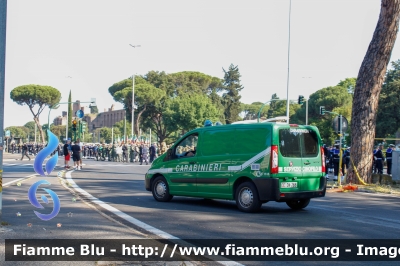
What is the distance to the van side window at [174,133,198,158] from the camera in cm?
1201

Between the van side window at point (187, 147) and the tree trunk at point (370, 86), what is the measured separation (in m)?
8.90

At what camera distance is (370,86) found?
18.5 m

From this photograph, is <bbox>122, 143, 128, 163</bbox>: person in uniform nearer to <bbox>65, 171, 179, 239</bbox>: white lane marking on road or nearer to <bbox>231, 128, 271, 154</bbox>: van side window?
<bbox>65, 171, 179, 239</bbox>: white lane marking on road

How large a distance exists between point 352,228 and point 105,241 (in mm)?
4223

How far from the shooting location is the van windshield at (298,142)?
34.2ft

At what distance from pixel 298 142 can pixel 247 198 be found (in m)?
1.56

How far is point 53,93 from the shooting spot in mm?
59562

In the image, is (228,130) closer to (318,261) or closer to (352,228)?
(352,228)

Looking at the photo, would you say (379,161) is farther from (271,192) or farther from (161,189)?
(271,192)

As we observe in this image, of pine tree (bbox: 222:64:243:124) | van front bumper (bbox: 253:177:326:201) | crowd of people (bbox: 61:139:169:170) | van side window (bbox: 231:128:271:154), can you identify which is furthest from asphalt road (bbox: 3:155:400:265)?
pine tree (bbox: 222:64:243:124)

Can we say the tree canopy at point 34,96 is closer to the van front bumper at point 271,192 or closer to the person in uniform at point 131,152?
the person in uniform at point 131,152

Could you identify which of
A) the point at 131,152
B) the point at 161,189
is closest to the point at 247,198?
the point at 161,189

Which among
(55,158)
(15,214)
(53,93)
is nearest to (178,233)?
(55,158)

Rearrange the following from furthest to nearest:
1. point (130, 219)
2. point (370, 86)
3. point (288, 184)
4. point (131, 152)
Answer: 1. point (131, 152)
2. point (370, 86)
3. point (288, 184)
4. point (130, 219)
